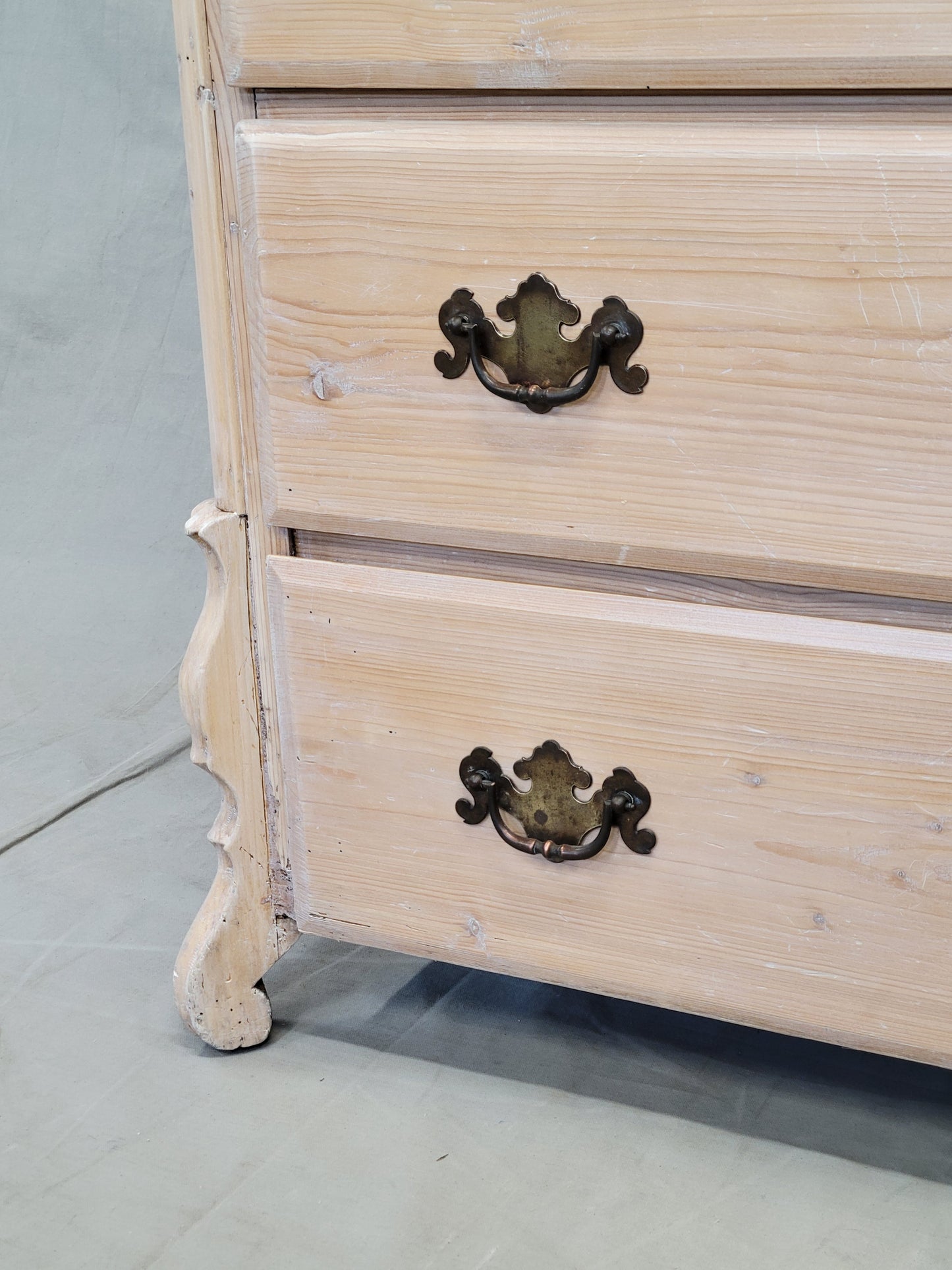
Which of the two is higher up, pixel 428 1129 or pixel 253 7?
pixel 253 7

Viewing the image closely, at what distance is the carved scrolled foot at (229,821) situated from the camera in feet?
2.76

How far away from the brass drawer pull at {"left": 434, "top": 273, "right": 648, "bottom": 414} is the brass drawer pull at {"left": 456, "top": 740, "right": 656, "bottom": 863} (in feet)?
0.68

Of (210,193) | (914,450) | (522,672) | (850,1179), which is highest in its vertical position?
(210,193)

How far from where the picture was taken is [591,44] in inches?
25.8

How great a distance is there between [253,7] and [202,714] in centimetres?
41

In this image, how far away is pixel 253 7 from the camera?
72 cm

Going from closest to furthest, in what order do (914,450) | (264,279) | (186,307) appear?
1. (914,450)
2. (264,279)
3. (186,307)

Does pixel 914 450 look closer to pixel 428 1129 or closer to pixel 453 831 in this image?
pixel 453 831

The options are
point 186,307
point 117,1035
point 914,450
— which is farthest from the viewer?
point 186,307

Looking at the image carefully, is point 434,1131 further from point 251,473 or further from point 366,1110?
point 251,473

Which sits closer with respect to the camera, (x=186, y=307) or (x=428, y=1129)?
(x=428, y=1129)

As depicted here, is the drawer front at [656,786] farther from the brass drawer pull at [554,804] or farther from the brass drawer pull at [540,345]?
the brass drawer pull at [540,345]

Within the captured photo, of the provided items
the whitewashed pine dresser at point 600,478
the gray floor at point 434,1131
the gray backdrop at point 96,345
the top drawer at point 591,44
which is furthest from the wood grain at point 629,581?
the gray backdrop at point 96,345

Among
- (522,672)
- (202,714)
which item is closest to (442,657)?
(522,672)
